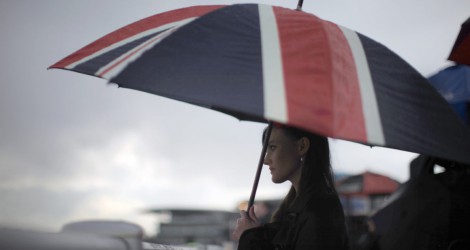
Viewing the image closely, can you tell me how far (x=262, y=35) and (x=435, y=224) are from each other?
1.76 meters

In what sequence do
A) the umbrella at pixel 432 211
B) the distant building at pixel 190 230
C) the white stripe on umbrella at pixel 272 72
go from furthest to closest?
the distant building at pixel 190 230 → the umbrella at pixel 432 211 → the white stripe on umbrella at pixel 272 72

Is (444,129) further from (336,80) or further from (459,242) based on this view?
(459,242)

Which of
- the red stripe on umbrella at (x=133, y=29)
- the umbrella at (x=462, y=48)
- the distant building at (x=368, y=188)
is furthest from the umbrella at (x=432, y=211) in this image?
the distant building at (x=368, y=188)

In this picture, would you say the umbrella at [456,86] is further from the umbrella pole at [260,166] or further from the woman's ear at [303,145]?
the umbrella pole at [260,166]

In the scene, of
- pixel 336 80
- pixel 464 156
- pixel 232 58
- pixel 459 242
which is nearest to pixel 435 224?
pixel 459 242

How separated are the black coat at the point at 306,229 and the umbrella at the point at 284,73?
456 mm

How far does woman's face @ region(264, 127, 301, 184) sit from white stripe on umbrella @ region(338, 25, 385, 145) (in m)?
0.54

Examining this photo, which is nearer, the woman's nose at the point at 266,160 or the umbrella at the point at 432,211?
the woman's nose at the point at 266,160

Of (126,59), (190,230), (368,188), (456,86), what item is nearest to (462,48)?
(456,86)

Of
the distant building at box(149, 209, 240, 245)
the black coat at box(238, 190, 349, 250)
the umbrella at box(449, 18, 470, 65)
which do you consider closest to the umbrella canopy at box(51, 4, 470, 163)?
the black coat at box(238, 190, 349, 250)

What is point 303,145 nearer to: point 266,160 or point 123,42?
point 266,160

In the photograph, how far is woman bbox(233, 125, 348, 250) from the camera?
7.05 ft

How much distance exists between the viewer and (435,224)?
305cm

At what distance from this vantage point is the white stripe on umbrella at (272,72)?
1664mm
